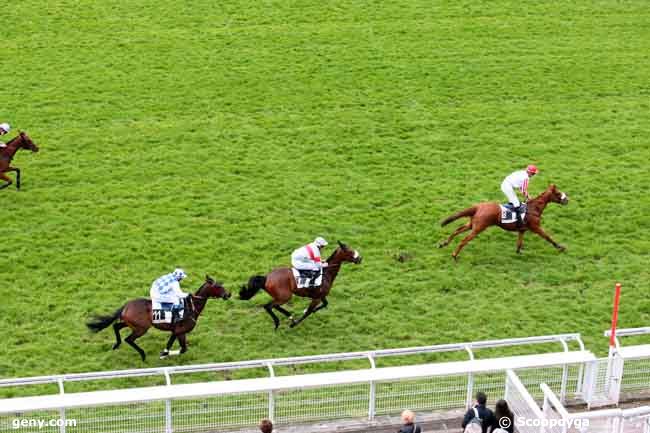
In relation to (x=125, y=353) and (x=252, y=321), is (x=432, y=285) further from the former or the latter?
(x=125, y=353)

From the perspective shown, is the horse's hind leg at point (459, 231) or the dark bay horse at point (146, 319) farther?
the horse's hind leg at point (459, 231)

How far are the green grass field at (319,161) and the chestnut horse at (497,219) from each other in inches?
11.7

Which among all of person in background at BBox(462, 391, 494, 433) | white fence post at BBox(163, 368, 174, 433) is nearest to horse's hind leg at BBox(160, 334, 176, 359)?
white fence post at BBox(163, 368, 174, 433)

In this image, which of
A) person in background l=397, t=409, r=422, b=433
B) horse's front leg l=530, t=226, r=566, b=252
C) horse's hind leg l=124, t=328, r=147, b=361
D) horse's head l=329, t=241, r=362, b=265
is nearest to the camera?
person in background l=397, t=409, r=422, b=433

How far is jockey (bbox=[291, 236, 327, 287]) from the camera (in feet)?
41.4

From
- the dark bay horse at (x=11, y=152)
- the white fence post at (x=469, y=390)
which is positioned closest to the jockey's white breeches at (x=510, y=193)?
the white fence post at (x=469, y=390)

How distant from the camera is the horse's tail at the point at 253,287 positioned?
1253cm

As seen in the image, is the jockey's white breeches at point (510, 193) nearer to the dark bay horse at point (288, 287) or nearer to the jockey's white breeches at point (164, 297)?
the dark bay horse at point (288, 287)

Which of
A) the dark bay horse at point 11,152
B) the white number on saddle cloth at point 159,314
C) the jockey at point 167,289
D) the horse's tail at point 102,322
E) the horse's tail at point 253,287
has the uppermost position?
the dark bay horse at point 11,152

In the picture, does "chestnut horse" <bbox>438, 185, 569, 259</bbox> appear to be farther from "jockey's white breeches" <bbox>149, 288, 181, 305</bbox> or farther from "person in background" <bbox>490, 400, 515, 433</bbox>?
"person in background" <bbox>490, 400, 515, 433</bbox>

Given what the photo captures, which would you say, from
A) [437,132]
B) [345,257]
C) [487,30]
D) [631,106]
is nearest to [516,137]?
[437,132]

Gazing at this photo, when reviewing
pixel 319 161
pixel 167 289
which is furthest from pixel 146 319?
pixel 319 161

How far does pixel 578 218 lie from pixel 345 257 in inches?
189

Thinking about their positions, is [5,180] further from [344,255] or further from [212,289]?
[344,255]
